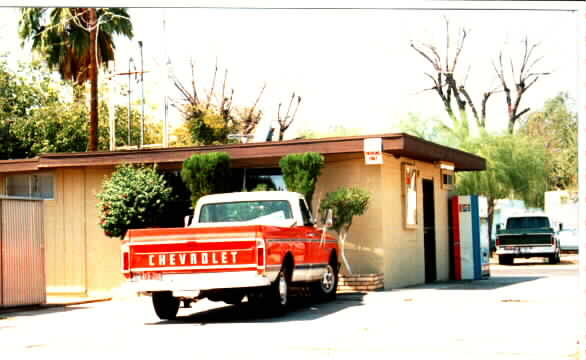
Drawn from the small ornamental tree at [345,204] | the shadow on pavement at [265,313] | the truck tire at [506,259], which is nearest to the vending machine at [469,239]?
the small ornamental tree at [345,204]

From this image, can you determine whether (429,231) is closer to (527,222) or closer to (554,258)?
(554,258)

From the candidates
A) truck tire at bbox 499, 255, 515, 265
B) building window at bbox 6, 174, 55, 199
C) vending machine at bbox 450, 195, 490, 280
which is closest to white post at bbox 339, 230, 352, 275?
vending machine at bbox 450, 195, 490, 280

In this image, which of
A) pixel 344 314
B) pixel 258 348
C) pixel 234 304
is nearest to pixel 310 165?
pixel 234 304

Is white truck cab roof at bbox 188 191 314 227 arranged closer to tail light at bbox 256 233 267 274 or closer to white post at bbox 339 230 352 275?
tail light at bbox 256 233 267 274

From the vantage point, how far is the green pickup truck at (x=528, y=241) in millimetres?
36312

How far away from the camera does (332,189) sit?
2252 cm

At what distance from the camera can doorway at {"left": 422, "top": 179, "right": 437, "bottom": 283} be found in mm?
25312

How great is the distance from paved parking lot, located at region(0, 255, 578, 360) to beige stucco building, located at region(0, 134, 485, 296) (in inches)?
108

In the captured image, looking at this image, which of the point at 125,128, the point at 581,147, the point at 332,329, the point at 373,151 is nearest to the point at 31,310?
the point at 373,151

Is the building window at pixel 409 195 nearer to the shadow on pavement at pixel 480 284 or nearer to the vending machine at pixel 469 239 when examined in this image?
the shadow on pavement at pixel 480 284

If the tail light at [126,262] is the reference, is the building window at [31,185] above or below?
above

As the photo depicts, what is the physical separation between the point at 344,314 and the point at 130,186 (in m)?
8.42

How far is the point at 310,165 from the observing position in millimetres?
→ 21219

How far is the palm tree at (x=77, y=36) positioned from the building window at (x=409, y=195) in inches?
587
